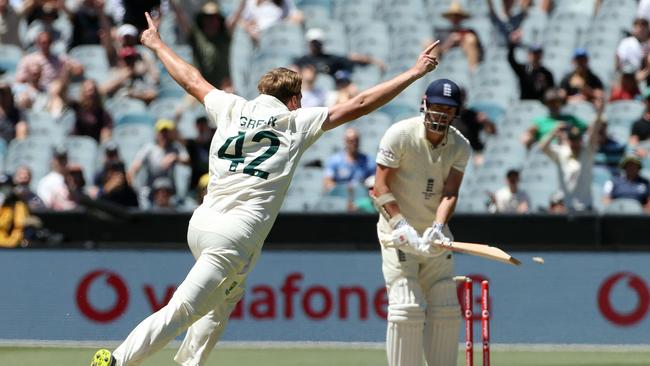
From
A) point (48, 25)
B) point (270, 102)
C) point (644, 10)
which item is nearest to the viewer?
point (270, 102)

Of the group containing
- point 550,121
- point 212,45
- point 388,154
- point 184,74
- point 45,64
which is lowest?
point 550,121

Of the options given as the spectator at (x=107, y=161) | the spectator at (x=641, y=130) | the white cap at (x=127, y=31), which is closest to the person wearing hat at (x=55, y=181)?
the spectator at (x=107, y=161)

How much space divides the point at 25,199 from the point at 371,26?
5769 millimetres

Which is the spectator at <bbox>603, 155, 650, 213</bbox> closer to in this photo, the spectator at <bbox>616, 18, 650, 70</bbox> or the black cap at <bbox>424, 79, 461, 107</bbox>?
the spectator at <bbox>616, 18, 650, 70</bbox>

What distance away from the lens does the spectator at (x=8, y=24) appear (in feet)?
55.9

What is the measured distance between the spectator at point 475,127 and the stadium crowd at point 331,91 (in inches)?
0.7

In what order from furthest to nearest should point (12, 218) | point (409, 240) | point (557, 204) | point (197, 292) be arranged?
1. point (557, 204)
2. point (12, 218)
3. point (409, 240)
4. point (197, 292)

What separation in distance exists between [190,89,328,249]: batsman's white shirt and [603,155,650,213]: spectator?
22.4 feet

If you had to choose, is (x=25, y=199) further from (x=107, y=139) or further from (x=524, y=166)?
(x=524, y=166)

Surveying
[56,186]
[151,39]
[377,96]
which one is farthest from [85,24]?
[377,96]

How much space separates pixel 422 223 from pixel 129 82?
28.5 feet

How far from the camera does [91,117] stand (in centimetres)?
1532

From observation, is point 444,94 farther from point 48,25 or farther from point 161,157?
point 48,25

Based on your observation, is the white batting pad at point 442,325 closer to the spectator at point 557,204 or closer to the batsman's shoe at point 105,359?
the batsman's shoe at point 105,359
